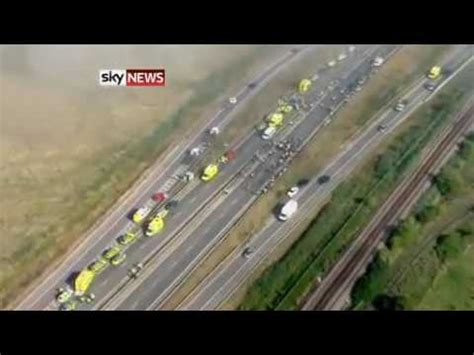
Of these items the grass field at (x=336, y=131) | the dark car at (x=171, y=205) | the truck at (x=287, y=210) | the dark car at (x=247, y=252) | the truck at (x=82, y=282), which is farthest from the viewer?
the dark car at (x=171, y=205)

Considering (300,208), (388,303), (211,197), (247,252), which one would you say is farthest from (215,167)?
(388,303)

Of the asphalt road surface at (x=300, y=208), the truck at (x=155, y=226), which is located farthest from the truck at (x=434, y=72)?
the truck at (x=155, y=226)

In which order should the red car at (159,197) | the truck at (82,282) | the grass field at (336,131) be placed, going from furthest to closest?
1. the red car at (159,197)
2. the grass field at (336,131)
3. the truck at (82,282)

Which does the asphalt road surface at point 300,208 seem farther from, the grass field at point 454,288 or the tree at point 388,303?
the grass field at point 454,288

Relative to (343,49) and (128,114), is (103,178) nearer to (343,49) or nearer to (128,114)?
(128,114)

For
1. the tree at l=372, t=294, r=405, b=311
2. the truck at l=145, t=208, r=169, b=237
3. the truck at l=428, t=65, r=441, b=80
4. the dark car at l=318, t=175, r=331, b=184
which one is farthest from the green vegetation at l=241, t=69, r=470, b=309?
the truck at l=145, t=208, r=169, b=237
